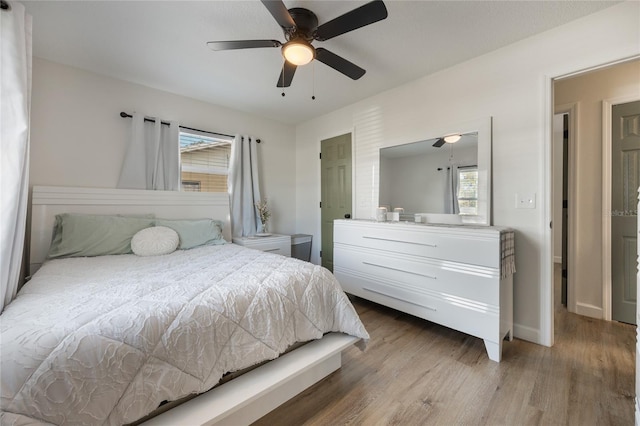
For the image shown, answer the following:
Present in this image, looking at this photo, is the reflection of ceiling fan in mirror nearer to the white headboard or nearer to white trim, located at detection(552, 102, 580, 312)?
white trim, located at detection(552, 102, 580, 312)

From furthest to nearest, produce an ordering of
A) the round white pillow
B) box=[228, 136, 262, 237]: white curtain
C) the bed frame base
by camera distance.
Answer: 1. box=[228, 136, 262, 237]: white curtain
2. the round white pillow
3. the bed frame base

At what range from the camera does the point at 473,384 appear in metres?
1.62

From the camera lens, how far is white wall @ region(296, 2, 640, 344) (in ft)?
6.03

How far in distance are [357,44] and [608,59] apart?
1766mm

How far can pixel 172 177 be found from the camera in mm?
3109

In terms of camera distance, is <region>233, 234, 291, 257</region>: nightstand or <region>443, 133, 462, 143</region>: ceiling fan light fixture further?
<region>233, 234, 291, 257</region>: nightstand

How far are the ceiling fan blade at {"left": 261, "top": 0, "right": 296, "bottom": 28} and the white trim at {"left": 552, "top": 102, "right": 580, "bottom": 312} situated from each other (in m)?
2.87

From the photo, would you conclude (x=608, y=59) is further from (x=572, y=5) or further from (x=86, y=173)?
(x=86, y=173)

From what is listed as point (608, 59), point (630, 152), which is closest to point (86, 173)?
point (608, 59)

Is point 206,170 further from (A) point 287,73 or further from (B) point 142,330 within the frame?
(B) point 142,330

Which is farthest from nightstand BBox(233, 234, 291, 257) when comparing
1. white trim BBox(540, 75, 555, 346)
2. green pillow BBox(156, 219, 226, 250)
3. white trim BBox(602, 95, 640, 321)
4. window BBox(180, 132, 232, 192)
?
white trim BBox(602, 95, 640, 321)

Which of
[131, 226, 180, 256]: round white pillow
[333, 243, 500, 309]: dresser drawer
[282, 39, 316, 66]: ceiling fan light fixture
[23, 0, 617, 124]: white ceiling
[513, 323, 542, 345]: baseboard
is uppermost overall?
[23, 0, 617, 124]: white ceiling

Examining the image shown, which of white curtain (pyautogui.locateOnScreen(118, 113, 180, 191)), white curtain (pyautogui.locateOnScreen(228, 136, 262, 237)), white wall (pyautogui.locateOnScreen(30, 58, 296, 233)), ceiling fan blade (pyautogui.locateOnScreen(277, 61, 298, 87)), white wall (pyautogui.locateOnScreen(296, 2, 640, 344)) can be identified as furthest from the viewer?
white curtain (pyautogui.locateOnScreen(228, 136, 262, 237))

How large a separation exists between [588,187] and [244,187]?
388cm
